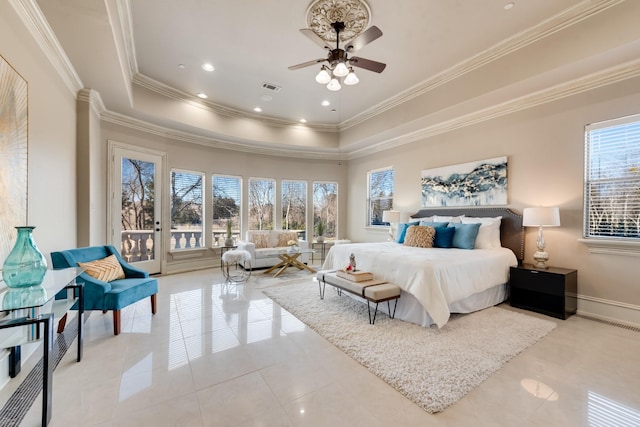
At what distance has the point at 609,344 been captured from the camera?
262 cm

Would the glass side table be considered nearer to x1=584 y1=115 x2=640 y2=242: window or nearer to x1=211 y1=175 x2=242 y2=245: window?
x1=211 y1=175 x2=242 y2=245: window

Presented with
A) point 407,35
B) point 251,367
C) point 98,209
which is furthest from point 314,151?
point 251,367

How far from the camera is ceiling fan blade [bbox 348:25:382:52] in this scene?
2502mm

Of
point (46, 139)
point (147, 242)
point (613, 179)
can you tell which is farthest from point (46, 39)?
point (613, 179)

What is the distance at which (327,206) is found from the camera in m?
7.61

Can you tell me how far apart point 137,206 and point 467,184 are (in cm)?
604

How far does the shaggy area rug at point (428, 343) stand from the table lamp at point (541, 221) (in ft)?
2.62

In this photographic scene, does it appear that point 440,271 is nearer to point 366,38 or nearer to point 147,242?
point 366,38

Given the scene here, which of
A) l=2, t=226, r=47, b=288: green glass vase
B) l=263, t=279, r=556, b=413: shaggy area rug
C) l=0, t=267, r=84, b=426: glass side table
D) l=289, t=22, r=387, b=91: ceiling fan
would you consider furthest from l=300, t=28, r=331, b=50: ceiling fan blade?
l=263, t=279, r=556, b=413: shaggy area rug

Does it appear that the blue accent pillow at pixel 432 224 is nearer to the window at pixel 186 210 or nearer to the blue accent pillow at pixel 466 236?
the blue accent pillow at pixel 466 236

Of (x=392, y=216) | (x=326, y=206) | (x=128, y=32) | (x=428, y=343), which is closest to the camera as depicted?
(x=428, y=343)

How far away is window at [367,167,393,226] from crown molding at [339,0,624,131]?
1.74 metres

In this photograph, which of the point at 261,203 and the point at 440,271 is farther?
the point at 261,203

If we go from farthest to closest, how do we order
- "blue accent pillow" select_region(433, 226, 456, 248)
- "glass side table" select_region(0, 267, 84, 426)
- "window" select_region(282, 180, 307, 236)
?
"window" select_region(282, 180, 307, 236) < "blue accent pillow" select_region(433, 226, 456, 248) < "glass side table" select_region(0, 267, 84, 426)
